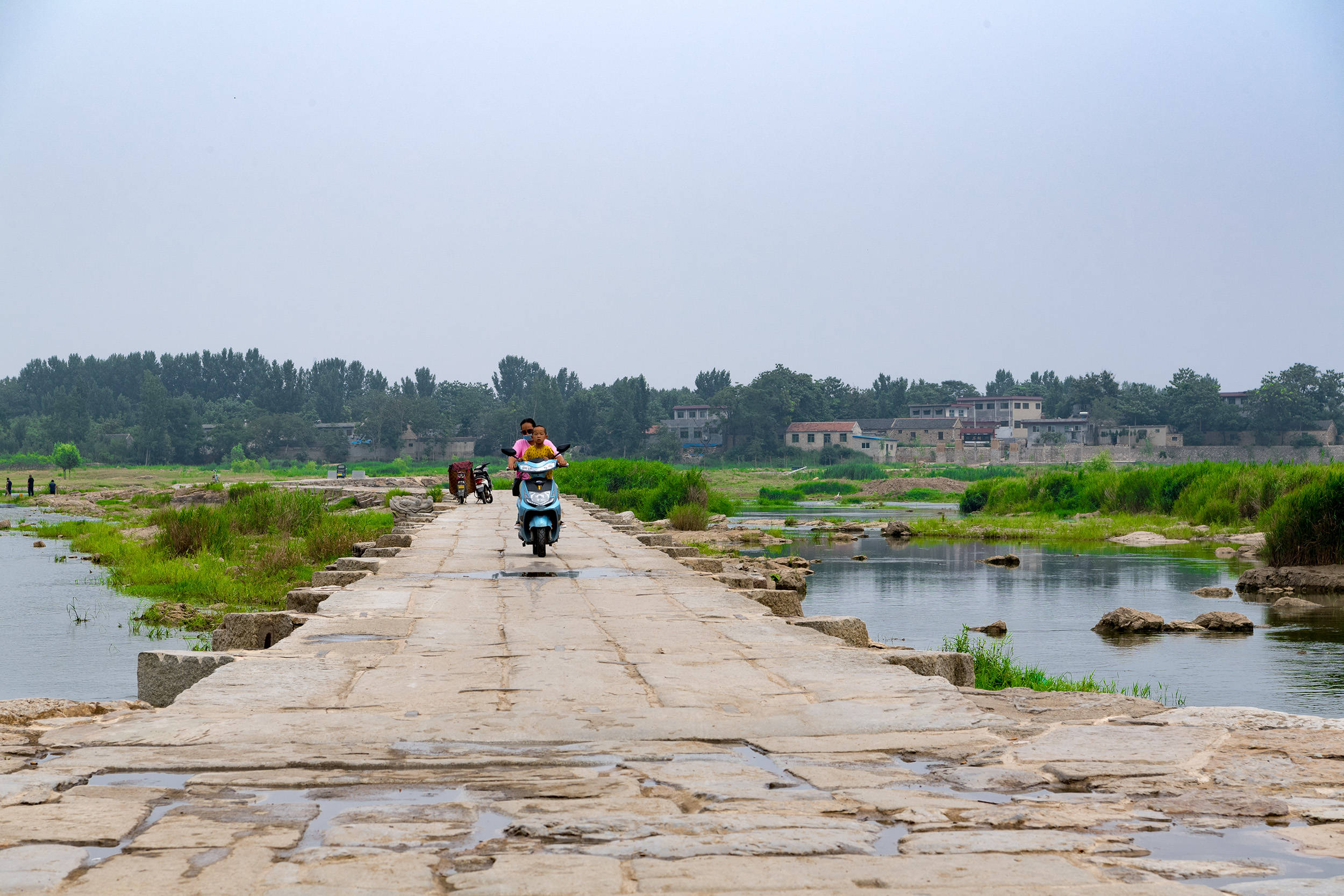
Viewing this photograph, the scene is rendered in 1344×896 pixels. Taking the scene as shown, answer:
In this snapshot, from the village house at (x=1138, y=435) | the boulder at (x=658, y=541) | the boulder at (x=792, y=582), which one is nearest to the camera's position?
the boulder at (x=658, y=541)

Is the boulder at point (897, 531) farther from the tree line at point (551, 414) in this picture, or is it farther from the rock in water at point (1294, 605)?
the tree line at point (551, 414)

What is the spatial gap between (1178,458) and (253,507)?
295 ft

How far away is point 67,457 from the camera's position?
91312 millimetres

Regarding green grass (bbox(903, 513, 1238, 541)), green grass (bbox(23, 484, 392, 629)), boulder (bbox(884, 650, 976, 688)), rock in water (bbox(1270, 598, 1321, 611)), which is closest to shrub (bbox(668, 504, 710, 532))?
green grass (bbox(903, 513, 1238, 541))

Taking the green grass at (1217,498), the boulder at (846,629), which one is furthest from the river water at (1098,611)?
the boulder at (846,629)

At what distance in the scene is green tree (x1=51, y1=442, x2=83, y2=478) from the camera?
300 feet

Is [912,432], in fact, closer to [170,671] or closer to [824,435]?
[824,435]

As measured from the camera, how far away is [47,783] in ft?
14.0

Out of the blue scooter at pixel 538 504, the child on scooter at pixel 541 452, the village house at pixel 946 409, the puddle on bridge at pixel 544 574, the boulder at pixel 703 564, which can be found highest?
the village house at pixel 946 409

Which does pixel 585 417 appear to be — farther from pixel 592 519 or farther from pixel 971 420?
pixel 592 519

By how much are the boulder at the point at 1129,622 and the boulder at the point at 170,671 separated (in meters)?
11.9

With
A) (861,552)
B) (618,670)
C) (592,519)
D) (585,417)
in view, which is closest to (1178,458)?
(585,417)

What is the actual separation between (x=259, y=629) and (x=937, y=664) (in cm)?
461

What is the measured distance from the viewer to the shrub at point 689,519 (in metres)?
32.0
